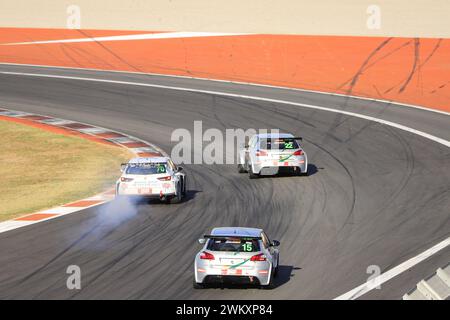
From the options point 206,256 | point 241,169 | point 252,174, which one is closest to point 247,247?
point 206,256

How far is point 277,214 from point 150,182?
364cm

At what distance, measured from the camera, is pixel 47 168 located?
33.4 metres

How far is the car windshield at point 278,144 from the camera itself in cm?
3120

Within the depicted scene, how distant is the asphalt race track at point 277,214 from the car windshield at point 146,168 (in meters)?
0.95

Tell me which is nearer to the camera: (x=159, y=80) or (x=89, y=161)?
(x=89, y=161)

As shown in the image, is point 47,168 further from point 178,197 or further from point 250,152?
point 178,197

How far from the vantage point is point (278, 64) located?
4697 cm

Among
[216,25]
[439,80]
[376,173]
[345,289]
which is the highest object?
[216,25]

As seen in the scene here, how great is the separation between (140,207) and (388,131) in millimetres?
14085

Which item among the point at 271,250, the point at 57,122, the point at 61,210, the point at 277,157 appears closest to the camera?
the point at 271,250

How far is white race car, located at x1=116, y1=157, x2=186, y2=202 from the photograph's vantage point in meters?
27.1

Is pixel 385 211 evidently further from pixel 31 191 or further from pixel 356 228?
pixel 31 191

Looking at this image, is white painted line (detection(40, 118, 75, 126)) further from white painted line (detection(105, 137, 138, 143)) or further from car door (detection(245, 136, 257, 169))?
car door (detection(245, 136, 257, 169))
